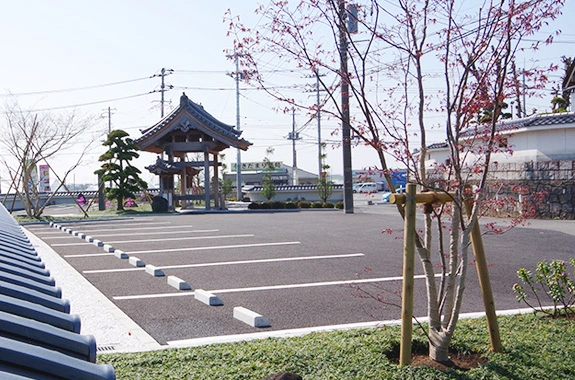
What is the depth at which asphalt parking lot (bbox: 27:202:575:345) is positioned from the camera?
5941 mm

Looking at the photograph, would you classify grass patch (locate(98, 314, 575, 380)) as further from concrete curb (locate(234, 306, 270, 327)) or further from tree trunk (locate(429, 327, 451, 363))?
concrete curb (locate(234, 306, 270, 327))

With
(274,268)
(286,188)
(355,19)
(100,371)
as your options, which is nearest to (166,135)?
(286,188)

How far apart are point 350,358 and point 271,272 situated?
463 centimetres

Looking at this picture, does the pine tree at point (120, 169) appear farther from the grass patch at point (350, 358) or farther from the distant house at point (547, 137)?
the grass patch at point (350, 358)

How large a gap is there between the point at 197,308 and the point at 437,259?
186 inches

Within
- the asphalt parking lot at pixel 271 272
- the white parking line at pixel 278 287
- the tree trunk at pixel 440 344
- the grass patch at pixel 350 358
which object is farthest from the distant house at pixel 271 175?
the tree trunk at pixel 440 344

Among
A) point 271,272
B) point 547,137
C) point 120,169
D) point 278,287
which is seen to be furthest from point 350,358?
point 120,169

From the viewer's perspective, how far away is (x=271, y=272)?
865 centimetres

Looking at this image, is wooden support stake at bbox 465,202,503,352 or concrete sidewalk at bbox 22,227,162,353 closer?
wooden support stake at bbox 465,202,503,352

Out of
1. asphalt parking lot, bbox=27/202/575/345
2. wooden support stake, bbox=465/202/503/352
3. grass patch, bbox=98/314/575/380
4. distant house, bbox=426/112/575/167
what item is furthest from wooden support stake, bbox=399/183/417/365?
distant house, bbox=426/112/575/167

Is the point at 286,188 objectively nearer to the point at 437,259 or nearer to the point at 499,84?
the point at 437,259

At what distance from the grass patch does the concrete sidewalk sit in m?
0.49

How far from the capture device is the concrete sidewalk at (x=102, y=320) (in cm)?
496

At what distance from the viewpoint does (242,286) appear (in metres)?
7.62
